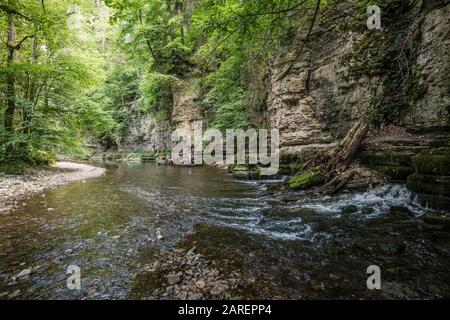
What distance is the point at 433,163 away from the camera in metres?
5.59

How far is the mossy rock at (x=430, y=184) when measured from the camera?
17.4ft

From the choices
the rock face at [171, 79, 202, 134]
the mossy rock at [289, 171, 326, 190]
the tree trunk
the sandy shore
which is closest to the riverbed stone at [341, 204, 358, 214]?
the mossy rock at [289, 171, 326, 190]

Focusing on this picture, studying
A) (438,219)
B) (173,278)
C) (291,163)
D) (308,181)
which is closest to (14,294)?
(173,278)

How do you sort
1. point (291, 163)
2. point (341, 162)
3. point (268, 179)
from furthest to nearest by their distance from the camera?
point (291, 163) < point (268, 179) < point (341, 162)

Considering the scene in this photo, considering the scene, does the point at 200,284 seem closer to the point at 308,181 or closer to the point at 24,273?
the point at 24,273

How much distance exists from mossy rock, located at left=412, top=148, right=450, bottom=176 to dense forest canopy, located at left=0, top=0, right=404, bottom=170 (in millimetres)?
3873

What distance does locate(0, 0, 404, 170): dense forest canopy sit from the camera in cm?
490

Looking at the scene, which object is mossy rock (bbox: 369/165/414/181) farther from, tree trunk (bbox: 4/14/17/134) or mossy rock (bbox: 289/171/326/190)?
tree trunk (bbox: 4/14/17/134)

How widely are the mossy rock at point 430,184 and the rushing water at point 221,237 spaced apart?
39cm

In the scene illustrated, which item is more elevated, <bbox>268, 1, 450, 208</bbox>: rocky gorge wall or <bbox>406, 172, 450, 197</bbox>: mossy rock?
<bbox>268, 1, 450, 208</bbox>: rocky gorge wall

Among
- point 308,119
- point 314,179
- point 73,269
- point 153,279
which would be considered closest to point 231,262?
point 153,279

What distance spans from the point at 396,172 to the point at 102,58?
58.9 feet

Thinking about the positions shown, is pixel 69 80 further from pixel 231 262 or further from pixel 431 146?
pixel 431 146

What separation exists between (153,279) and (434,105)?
877 cm
